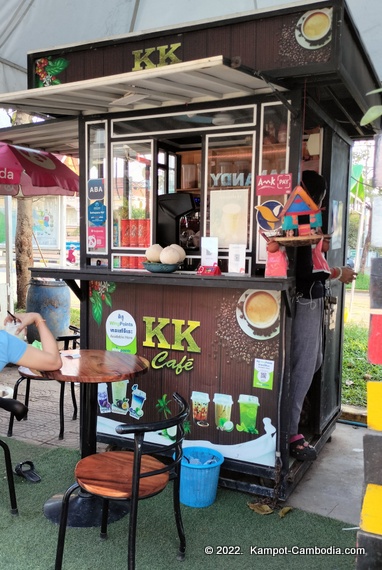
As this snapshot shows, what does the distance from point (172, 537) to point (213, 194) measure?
2.23 meters

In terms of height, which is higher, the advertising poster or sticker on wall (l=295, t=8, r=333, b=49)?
sticker on wall (l=295, t=8, r=333, b=49)

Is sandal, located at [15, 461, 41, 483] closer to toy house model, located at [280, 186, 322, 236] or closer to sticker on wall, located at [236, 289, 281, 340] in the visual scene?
sticker on wall, located at [236, 289, 281, 340]

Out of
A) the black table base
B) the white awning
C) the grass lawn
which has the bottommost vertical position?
the black table base

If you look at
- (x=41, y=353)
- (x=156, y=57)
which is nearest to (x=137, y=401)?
(x=41, y=353)

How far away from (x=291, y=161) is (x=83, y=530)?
8.53ft

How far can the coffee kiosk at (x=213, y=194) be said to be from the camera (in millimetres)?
3016

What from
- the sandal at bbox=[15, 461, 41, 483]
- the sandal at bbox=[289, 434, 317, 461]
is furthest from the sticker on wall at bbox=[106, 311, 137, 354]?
the sandal at bbox=[289, 434, 317, 461]

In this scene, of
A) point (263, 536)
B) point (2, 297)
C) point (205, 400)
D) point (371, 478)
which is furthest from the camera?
point (2, 297)

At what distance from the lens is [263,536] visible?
9.22ft

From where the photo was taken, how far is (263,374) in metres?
3.23

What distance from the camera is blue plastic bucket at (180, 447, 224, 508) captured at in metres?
3.05

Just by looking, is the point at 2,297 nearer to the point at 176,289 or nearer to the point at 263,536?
the point at 176,289

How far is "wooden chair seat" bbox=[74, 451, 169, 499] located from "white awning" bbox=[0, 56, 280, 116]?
6.71 feet

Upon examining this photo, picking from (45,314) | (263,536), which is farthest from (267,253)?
(45,314)
